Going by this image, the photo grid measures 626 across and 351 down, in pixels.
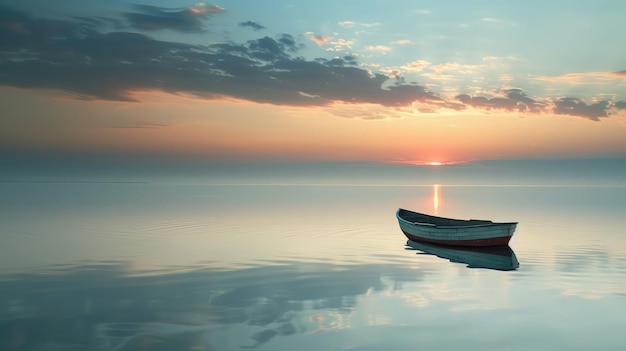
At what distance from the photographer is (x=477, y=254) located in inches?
1433

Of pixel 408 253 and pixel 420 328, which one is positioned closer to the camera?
pixel 420 328

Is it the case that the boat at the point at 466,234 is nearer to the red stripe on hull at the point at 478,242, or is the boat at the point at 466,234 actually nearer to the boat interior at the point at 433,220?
the red stripe on hull at the point at 478,242

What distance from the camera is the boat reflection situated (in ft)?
103

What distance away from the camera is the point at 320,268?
1166 inches

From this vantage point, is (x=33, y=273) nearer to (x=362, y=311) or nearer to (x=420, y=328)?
(x=362, y=311)

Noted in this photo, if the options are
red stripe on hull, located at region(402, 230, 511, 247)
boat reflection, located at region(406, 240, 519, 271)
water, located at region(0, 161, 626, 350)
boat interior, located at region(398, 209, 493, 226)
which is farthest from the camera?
boat interior, located at region(398, 209, 493, 226)

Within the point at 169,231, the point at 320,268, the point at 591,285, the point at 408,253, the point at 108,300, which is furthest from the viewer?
the point at 169,231

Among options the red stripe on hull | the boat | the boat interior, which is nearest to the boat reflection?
the red stripe on hull

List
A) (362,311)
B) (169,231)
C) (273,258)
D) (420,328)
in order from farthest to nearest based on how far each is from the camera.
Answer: (169,231), (273,258), (362,311), (420,328)

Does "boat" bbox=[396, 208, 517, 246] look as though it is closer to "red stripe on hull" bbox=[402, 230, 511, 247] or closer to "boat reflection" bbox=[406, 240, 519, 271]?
"red stripe on hull" bbox=[402, 230, 511, 247]

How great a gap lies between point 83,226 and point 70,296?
3533cm

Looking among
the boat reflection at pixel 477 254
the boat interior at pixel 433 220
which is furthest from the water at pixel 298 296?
the boat interior at pixel 433 220

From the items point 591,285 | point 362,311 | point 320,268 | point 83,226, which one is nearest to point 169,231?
point 83,226

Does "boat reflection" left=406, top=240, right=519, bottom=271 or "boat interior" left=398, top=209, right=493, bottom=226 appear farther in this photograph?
"boat interior" left=398, top=209, right=493, bottom=226
